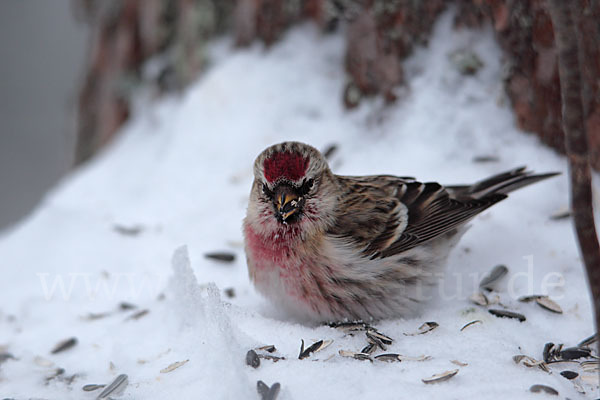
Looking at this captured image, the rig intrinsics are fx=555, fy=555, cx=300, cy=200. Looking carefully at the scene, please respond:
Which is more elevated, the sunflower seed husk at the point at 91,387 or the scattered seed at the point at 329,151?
the scattered seed at the point at 329,151

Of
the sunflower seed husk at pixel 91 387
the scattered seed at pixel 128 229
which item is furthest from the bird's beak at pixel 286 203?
the scattered seed at pixel 128 229

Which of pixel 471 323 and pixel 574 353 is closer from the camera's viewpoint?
pixel 574 353

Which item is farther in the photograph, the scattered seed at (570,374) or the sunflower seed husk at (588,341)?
the sunflower seed husk at (588,341)

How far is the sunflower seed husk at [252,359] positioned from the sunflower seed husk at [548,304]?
1.07m

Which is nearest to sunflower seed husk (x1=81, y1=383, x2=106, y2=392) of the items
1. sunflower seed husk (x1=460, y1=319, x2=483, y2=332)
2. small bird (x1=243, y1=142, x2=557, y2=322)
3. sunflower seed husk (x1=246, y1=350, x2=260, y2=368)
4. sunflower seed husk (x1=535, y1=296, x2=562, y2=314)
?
sunflower seed husk (x1=246, y1=350, x2=260, y2=368)

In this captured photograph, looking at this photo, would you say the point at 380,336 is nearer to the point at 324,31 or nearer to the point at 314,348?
the point at 314,348

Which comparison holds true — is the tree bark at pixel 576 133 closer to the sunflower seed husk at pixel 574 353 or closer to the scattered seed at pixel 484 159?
the sunflower seed husk at pixel 574 353

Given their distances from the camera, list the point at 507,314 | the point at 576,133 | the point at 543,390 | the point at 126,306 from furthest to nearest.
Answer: the point at 126,306, the point at 507,314, the point at 543,390, the point at 576,133

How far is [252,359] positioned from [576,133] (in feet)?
3.59

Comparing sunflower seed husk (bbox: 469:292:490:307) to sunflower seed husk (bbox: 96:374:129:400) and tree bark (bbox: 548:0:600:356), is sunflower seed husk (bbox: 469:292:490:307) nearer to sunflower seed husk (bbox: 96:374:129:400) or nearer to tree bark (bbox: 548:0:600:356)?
tree bark (bbox: 548:0:600:356)

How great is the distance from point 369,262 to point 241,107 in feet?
6.12

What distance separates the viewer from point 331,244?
6.66 ft

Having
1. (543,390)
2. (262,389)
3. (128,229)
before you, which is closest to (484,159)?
(543,390)

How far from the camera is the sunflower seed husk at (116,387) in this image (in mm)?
1777
